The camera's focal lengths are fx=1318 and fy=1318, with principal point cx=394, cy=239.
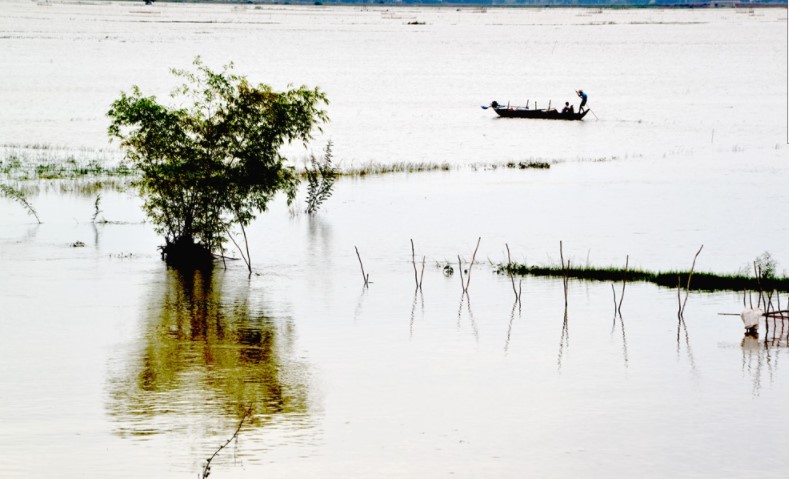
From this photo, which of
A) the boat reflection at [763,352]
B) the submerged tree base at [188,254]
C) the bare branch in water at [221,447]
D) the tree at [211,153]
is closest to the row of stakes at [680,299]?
the boat reflection at [763,352]

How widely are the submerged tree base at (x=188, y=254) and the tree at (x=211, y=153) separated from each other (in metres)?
0.02

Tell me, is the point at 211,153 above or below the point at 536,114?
below

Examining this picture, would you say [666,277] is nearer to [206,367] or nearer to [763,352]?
[763,352]

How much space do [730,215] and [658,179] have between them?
28.2 feet

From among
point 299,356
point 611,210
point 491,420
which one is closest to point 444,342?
point 299,356

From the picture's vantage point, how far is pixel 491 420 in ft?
55.6

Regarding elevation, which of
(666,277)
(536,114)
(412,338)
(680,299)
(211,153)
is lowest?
(412,338)

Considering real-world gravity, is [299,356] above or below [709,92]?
below

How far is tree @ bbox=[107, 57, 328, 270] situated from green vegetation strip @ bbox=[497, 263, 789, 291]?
556 cm

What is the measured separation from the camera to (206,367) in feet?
64.6

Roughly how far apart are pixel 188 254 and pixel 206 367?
960 cm

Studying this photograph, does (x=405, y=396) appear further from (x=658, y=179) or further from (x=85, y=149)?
(x=85, y=149)

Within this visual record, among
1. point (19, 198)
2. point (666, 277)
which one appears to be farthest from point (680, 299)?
point (19, 198)

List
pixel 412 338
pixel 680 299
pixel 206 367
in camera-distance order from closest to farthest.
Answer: pixel 206 367 → pixel 412 338 → pixel 680 299
